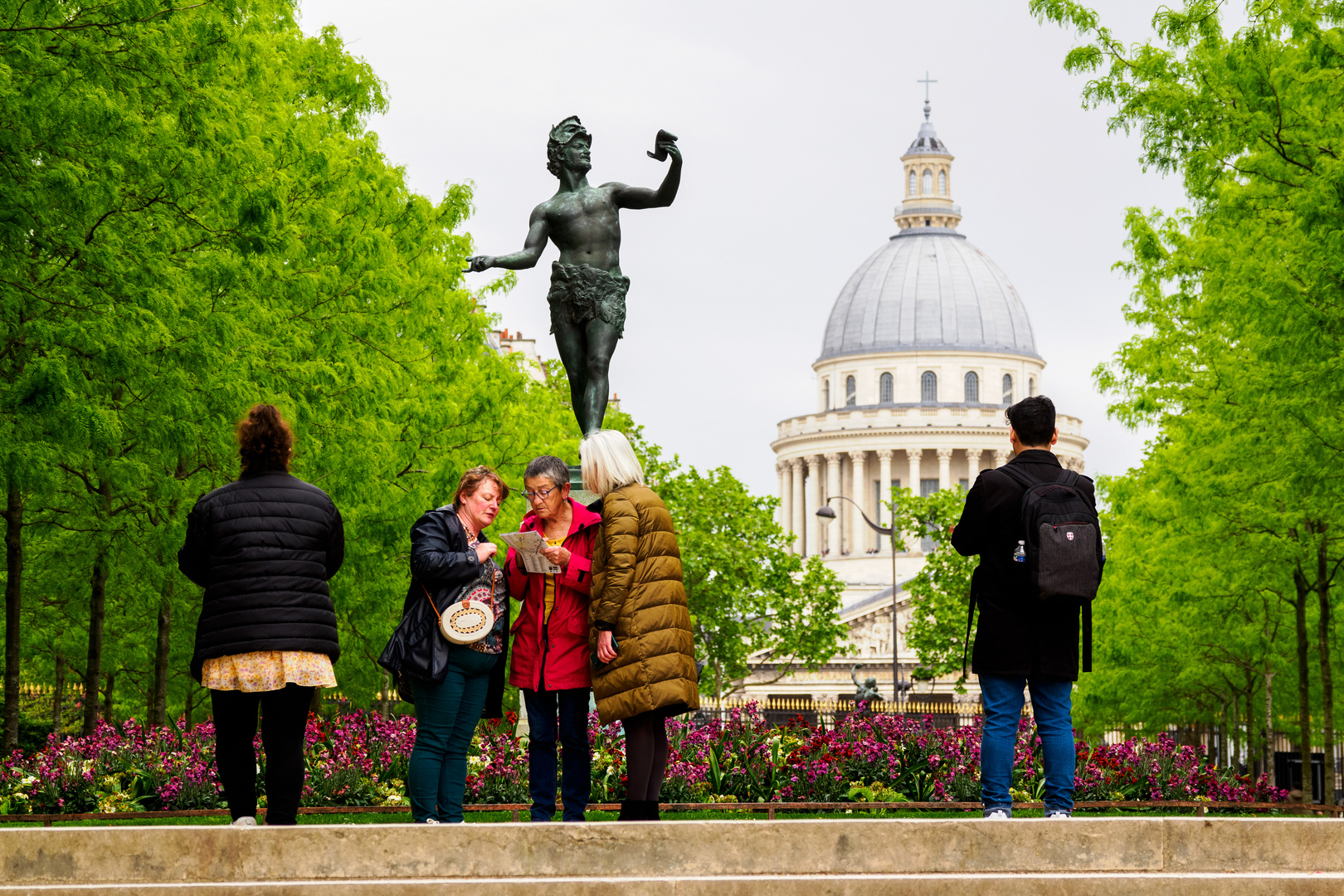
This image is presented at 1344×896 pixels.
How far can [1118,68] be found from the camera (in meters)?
18.3

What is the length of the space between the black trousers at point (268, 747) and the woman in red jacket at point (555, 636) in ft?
3.65

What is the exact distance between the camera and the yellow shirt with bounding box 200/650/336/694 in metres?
8.45

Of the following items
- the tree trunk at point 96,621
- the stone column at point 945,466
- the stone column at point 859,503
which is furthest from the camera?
the stone column at point 945,466

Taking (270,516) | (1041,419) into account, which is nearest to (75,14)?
(270,516)

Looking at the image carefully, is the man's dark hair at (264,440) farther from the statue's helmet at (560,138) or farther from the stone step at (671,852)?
the statue's helmet at (560,138)

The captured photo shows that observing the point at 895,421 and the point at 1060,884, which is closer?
the point at 1060,884

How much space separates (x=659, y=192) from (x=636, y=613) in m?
5.35

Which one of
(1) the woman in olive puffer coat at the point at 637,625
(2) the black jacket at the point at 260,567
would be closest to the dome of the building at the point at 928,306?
(1) the woman in olive puffer coat at the point at 637,625

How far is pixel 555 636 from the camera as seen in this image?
9219 mm

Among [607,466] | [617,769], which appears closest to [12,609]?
[617,769]

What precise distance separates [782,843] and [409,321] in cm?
1442

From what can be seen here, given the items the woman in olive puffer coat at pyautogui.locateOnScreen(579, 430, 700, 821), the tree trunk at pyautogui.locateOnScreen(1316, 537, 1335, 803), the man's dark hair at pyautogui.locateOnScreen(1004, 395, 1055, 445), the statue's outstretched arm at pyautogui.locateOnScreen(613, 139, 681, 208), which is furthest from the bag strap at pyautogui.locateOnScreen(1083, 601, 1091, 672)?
the tree trunk at pyautogui.locateOnScreen(1316, 537, 1335, 803)

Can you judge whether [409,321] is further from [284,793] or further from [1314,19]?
[284,793]

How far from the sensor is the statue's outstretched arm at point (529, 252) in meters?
13.5
